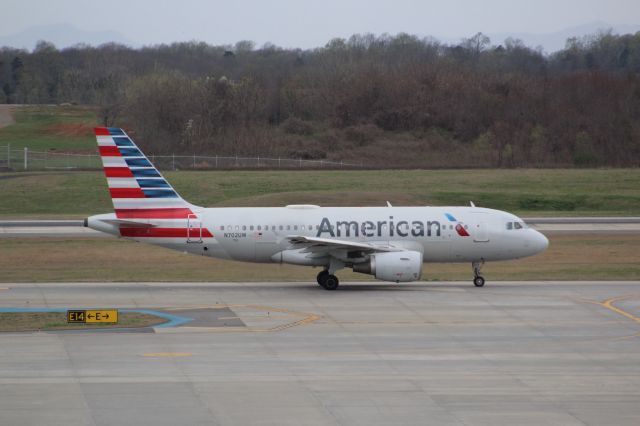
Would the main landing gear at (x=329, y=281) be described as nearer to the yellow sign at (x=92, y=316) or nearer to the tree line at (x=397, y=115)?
the yellow sign at (x=92, y=316)

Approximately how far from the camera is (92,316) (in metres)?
30.9

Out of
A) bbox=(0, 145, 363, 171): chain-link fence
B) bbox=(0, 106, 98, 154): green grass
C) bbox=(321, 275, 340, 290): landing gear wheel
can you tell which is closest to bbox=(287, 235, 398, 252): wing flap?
bbox=(321, 275, 340, 290): landing gear wheel

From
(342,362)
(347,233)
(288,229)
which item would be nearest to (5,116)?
(288,229)

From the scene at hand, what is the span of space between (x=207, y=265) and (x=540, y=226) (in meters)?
23.1

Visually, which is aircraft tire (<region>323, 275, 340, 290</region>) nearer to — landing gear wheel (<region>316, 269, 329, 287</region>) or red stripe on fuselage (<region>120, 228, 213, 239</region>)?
landing gear wheel (<region>316, 269, 329, 287</region>)

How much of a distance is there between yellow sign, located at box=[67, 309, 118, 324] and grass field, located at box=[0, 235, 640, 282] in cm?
1084

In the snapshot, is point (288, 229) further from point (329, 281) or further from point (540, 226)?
point (540, 226)

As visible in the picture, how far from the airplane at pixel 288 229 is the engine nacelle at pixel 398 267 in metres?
0.56

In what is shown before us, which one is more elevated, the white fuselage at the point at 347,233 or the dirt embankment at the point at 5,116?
the dirt embankment at the point at 5,116

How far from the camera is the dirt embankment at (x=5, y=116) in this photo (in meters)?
126

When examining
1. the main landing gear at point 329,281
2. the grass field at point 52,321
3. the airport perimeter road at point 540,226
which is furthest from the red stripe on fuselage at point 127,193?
the airport perimeter road at point 540,226

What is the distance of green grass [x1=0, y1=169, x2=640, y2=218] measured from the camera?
7225cm

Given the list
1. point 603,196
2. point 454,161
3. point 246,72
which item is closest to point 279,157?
point 454,161

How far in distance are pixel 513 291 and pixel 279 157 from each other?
65.4 meters
